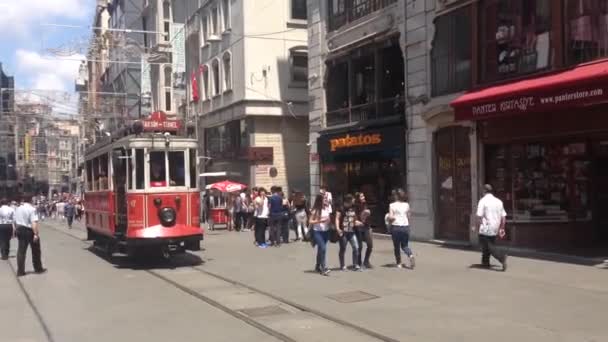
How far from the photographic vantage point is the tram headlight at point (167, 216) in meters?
15.2

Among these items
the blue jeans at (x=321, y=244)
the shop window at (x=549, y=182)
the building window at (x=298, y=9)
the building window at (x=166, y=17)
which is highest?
the building window at (x=166, y=17)

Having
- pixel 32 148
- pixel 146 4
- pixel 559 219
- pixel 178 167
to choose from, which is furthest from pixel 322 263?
pixel 32 148

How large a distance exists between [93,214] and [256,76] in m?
14.2

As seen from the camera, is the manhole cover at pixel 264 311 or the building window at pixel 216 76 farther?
the building window at pixel 216 76

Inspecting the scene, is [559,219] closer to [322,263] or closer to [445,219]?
[445,219]

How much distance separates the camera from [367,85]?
2298 cm

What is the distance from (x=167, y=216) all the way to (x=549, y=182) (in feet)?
29.6

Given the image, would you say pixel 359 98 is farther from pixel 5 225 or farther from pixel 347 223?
pixel 5 225

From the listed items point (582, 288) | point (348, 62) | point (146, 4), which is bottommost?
point (582, 288)

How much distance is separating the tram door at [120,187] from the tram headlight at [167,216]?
39.3 inches

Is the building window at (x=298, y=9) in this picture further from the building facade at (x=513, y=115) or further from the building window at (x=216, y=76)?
the building facade at (x=513, y=115)

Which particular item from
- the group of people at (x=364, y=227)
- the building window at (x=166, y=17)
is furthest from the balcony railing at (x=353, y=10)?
the building window at (x=166, y=17)

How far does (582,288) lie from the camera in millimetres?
10617

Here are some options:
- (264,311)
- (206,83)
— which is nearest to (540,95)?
(264,311)
